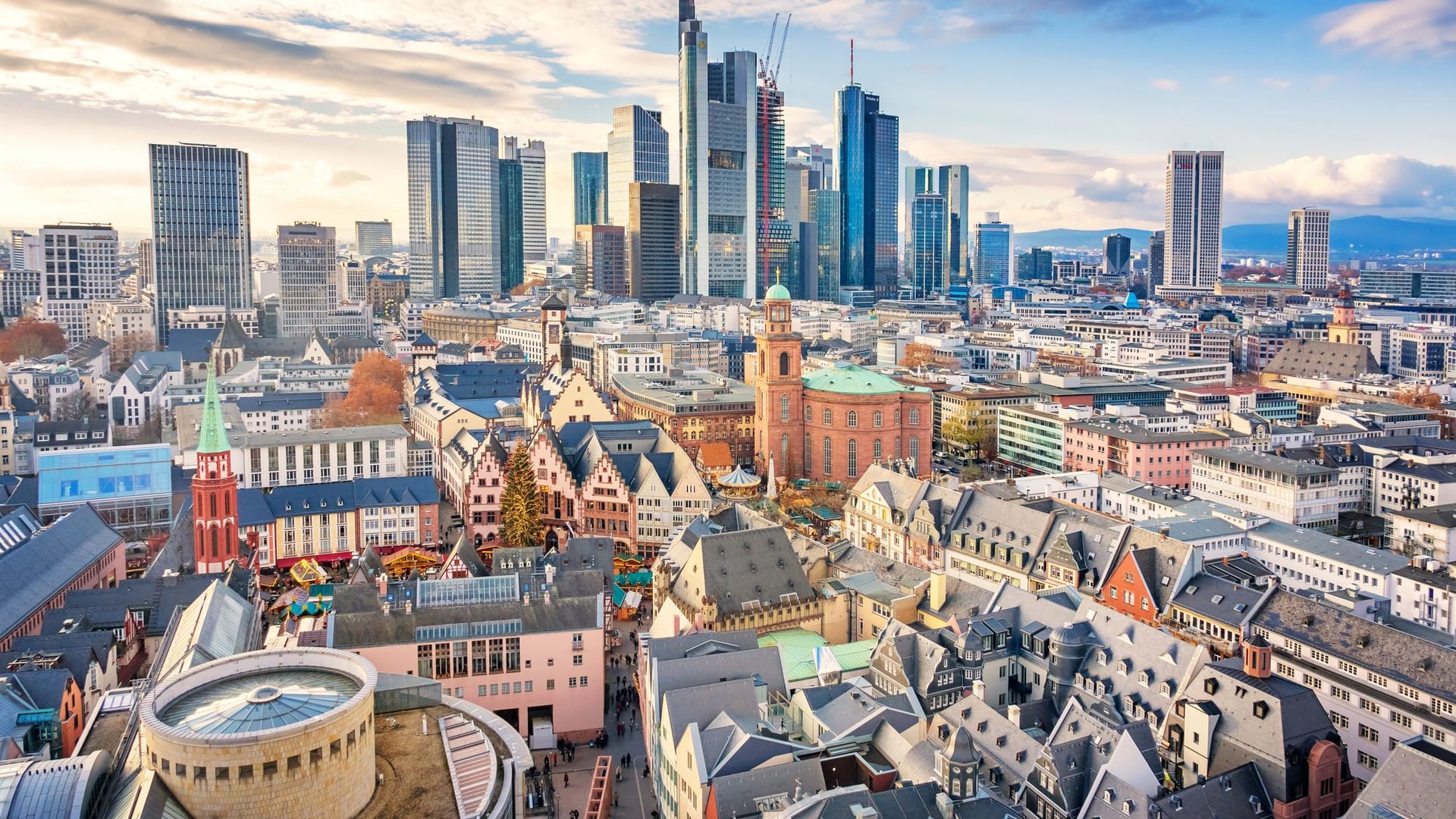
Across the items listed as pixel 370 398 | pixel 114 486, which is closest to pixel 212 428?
pixel 114 486

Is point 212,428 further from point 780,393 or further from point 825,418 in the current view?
point 825,418

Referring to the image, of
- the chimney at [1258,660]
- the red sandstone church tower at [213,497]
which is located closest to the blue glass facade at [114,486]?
the red sandstone church tower at [213,497]

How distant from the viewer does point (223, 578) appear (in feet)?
246

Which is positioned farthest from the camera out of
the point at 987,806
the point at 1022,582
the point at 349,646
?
the point at 1022,582

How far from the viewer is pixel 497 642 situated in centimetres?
6481

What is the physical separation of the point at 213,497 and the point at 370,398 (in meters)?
77.1

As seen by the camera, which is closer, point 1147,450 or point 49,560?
point 49,560

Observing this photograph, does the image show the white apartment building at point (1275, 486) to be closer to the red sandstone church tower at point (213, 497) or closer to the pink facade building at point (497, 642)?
the pink facade building at point (497, 642)

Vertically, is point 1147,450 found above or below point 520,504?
above

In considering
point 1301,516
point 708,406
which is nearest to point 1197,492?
point 1301,516

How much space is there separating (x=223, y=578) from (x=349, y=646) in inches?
675

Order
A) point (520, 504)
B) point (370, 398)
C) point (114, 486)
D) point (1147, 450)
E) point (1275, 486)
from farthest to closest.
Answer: point (370, 398) < point (1147, 450) < point (1275, 486) < point (114, 486) < point (520, 504)

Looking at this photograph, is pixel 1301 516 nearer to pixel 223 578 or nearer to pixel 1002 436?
pixel 1002 436

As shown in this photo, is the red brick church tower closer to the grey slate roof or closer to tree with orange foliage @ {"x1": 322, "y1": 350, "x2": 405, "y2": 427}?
tree with orange foliage @ {"x1": 322, "y1": 350, "x2": 405, "y2": 427}
